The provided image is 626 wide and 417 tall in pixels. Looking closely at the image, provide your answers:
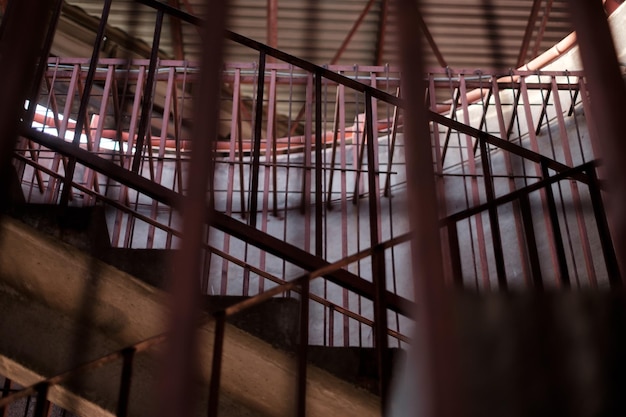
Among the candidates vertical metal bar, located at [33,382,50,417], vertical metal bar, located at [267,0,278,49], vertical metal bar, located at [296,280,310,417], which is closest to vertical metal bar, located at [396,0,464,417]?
vertical metal bar, located at [296,280,310,417]

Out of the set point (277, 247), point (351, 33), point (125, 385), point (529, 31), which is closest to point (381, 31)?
point (351, 33)

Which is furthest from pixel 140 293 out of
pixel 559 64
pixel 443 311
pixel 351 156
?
pixel 559 64

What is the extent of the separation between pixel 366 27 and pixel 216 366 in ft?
27.2

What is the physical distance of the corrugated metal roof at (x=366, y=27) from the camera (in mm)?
9117

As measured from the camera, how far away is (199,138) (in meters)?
1.08

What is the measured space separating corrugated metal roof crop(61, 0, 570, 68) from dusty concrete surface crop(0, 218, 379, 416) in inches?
261

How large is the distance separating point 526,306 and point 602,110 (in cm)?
160

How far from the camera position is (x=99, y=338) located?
2.74 meters

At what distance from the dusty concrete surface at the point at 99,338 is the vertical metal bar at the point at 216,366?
0.62 ft

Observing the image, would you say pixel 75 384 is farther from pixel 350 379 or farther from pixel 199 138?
pixel 199 138

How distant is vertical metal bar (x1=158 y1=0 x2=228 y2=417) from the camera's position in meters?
0.90

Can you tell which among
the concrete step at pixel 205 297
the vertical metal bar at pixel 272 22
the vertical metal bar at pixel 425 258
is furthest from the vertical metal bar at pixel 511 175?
the vertical metal bar at pixel 425 258

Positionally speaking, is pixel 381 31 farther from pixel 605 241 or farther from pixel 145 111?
pixel 605 241

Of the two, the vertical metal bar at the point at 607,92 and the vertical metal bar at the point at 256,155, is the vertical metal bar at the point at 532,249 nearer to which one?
the vertical metal bar at the point at 256,155
